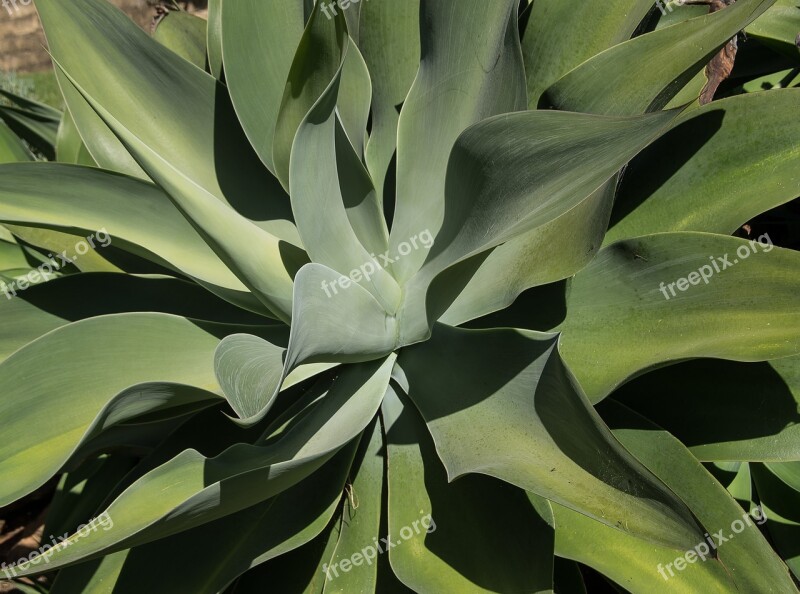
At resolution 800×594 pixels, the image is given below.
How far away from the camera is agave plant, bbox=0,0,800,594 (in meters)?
0.92

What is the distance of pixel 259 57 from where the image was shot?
128 centimetres

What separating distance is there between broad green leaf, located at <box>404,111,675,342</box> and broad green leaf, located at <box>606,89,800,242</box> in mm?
206

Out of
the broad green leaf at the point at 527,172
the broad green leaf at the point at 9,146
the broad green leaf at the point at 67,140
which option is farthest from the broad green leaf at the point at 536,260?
the broad green leaf at the point at 9,146

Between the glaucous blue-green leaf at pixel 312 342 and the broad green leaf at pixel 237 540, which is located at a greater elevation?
the glaucous blue-green leaf at pixel 312 342

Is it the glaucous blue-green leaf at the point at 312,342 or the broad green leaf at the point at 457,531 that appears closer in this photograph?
the glaucous blue-green leaf at the point at 312,342

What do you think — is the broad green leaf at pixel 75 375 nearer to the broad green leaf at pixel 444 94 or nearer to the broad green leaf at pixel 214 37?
the broad green leaf at pixel 444 94

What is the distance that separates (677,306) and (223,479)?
66cm

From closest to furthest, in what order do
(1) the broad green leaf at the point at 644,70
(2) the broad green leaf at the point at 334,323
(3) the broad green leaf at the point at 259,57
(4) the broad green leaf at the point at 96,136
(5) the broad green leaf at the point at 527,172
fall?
(5) the broad green leaf at the point at 527,172 < (2) the broad green leaf at the point at 334,323 < (1) the broad green leaf at the point at 644,70 < (3) the broad green leaf at the point at 259,57 < (4) the broad green leaf at the point at 96,136

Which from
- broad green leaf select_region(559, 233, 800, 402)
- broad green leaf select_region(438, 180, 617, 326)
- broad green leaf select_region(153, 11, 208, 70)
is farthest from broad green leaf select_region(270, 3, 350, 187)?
broad green leaf select_region(153, 11, 208, 70)

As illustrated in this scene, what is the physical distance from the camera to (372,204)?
1246 mm

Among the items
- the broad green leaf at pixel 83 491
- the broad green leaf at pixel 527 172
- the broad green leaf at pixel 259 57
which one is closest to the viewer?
the broad green leaf at pixel 527 172

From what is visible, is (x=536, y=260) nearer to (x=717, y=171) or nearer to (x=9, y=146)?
(x=717, y=171)

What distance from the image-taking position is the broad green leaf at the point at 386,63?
4.20 feet

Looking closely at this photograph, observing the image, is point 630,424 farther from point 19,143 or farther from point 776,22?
point 19,143
